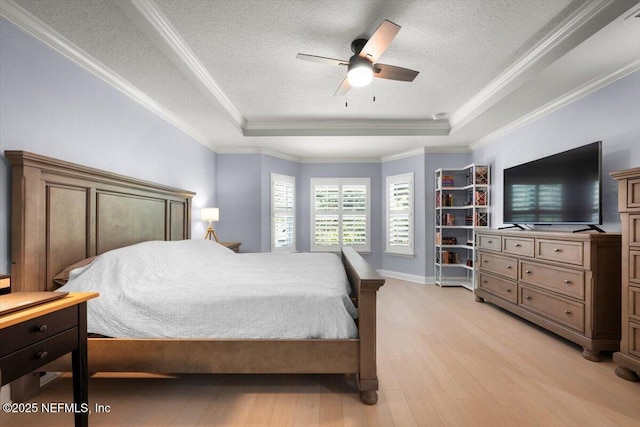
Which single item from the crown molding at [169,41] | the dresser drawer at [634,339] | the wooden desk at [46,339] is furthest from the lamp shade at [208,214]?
the dresser drawer at [634,339]

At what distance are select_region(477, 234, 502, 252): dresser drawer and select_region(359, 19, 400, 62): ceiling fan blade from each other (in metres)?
2.55

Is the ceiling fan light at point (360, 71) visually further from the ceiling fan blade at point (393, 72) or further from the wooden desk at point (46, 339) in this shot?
the wooden desk at point (46, 339)

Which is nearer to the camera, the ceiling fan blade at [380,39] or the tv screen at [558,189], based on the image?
the ceiling fan blade at [380,39]

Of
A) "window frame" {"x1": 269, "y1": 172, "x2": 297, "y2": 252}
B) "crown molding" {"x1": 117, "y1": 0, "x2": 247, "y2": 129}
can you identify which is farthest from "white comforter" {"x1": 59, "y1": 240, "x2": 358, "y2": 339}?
"window frame" {"x1": 269, "y1": 172, "x2": 297, "y2": 252}

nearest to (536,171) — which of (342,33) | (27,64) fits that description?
(342,33)

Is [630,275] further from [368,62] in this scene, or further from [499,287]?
[368,62]

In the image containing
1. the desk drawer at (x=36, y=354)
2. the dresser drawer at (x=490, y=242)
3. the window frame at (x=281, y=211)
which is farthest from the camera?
the window frame at (x=281, y=211)

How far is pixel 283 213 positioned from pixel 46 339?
4.24m

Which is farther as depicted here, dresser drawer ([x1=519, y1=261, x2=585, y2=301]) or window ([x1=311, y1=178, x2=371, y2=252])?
window ([x1=311, y1=178, x2=371, y2=252])

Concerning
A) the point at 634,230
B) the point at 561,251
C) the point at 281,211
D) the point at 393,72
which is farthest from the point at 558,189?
the point at 281,211

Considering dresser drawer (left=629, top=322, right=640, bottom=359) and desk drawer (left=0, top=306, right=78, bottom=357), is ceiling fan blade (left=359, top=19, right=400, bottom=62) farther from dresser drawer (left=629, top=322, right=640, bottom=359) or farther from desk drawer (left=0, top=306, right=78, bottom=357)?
dresser drawer (left=629, top=322, right=640, bottom=359)

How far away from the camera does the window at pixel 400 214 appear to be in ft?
17.0

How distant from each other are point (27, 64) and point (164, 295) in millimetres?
1696

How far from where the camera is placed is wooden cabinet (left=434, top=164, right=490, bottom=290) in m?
4.40
